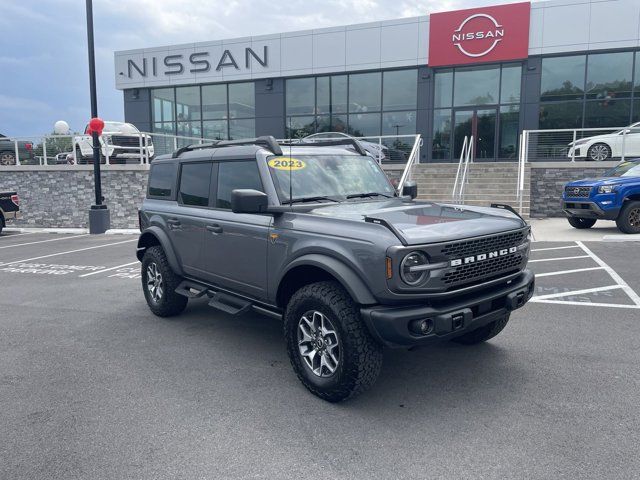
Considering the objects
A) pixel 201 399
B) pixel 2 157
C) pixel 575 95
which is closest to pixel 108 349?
pixel 201 399

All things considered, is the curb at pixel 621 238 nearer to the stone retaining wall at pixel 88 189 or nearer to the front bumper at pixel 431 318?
the stone retaining wall at pixel 88 189

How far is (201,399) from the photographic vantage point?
379 cm

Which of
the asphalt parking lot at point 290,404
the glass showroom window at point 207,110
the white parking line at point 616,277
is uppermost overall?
the glass showroom window at point 207,110

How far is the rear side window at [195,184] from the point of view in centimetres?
528

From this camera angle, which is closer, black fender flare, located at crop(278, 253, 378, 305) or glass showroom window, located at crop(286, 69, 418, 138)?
black fender flare, located at crop(278, 253, 378, 305)

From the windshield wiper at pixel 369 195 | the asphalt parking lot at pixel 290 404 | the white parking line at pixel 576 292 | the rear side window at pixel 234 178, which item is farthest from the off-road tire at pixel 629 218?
the rear side window at pixel 234 178

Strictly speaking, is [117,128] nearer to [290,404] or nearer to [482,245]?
[290,404]

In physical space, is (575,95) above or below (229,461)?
above

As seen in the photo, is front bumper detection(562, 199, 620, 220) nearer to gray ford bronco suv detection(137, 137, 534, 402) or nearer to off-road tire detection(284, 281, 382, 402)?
gray ford bronco suv detection(137, 137, 534, 402)

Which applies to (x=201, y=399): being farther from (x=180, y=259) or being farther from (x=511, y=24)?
(x=511, y=24)

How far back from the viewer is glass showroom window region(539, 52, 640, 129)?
1941 centimetres

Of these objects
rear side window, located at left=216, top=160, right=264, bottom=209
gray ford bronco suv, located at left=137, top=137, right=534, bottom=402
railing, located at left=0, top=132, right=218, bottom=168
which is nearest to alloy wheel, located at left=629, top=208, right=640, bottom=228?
gray ford bronco suv, located at left=137, top=137, right=534, bottom=402

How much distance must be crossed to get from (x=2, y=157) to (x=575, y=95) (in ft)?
76.9

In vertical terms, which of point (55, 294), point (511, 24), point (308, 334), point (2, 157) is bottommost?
point (55, 294)
